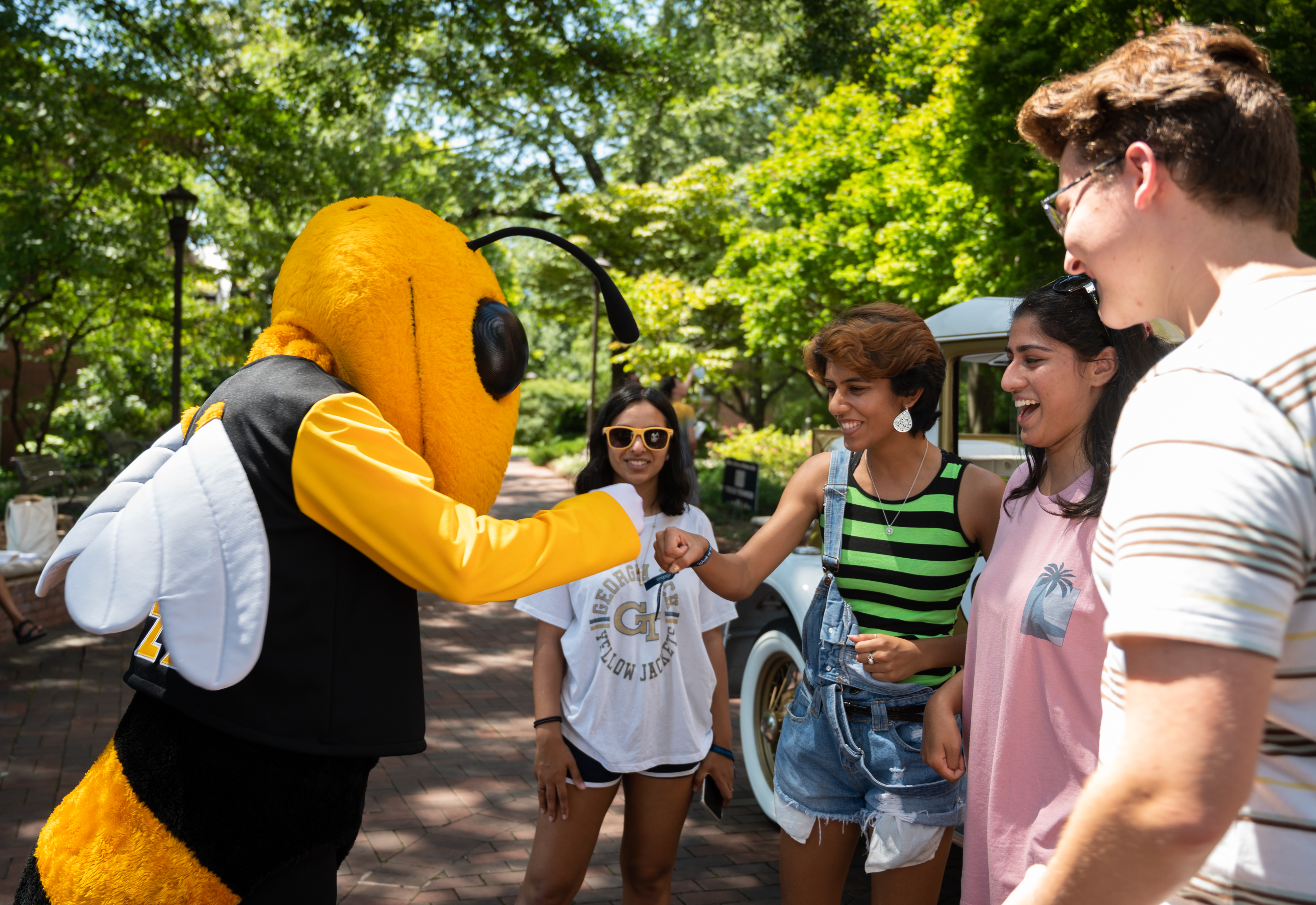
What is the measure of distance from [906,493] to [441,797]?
320cm

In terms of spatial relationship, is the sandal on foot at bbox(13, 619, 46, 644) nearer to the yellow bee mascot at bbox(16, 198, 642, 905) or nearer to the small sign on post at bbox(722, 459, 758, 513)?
the yellow bee mascot at bbox(16, 198, 642, 905)

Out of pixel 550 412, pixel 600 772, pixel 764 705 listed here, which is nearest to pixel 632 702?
pixel 600 772

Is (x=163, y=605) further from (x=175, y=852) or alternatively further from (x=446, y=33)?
(x=446, y=33)

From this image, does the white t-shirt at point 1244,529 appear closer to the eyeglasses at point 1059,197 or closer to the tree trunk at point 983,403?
the eyeglasses at point 1059,197

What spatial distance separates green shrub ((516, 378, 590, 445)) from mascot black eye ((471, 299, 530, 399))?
96.0ft

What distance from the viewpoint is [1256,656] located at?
888 millimetres

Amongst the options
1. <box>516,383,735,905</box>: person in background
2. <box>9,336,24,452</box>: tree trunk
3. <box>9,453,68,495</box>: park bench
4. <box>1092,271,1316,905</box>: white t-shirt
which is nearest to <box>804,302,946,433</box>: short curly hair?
<box>516,383,735,905</box>: person in background

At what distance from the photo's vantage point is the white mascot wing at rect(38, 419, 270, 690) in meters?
1.65

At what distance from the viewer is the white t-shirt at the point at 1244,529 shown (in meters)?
0.90

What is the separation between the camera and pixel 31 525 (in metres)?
7.72

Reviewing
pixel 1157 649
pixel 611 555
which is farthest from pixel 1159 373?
pixel 611 555

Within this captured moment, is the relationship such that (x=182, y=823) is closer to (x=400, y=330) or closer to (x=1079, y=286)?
(x=400, y=330)

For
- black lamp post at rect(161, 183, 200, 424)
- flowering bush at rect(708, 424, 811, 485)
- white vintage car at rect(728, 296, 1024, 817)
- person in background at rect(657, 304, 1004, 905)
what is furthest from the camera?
flowering bush at rect(708, 424, 811, 485)

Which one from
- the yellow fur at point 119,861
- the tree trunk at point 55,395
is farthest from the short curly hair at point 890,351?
the tree trunk at point 55,395
